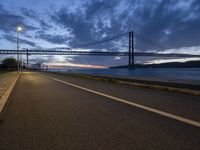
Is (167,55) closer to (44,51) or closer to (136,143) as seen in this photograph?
(44,51)

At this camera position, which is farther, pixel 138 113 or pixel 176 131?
pixel 138 113

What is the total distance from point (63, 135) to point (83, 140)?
0.53m

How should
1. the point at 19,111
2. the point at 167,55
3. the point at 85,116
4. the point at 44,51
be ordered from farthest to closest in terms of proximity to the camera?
the point at 44,51
the point at 167,55
the point at 19,111
the point at 85,116

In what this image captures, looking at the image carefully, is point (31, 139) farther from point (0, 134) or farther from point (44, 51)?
point (44, 51)

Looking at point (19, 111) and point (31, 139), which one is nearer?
point (31, 139)

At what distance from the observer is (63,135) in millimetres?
4914

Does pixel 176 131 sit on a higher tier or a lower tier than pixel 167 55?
lower

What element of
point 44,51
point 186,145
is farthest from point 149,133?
point 44,51

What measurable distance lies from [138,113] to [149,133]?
2.14 m

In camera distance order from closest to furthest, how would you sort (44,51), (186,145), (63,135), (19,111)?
(186,145) → (63,135) → (19,111) → (44,51)

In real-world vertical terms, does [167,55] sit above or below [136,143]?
above

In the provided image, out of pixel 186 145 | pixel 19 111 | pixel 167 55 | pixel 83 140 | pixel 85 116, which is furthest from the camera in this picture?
pixel 167 55

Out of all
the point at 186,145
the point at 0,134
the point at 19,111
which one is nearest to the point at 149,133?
the point at 186,145

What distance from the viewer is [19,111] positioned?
7762mm
